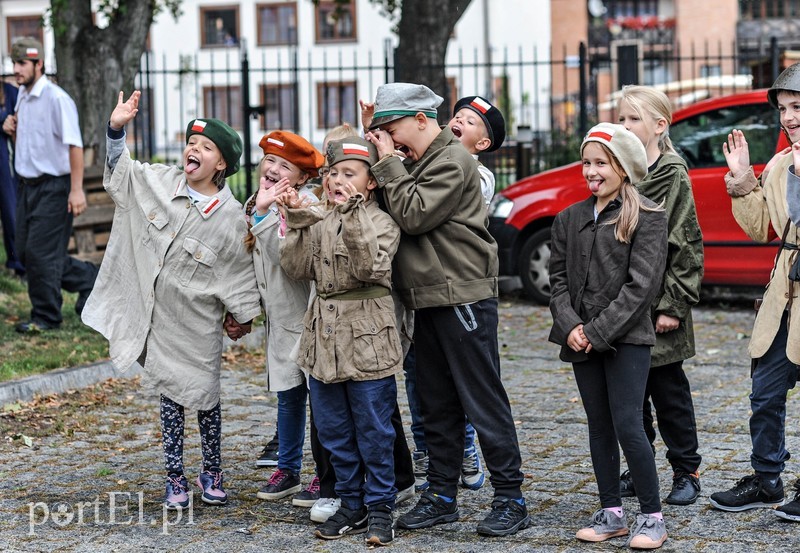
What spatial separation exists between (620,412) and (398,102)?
145cm

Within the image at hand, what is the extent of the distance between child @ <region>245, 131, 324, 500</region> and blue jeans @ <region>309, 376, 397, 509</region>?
0.36 m

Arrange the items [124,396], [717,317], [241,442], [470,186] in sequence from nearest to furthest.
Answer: [470,186] < [241,442] < [124,396] < [717,317]

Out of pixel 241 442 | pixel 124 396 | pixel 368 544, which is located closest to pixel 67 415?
pixel 124 396

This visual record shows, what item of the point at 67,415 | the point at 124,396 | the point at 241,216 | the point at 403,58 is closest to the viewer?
the point at 241,216

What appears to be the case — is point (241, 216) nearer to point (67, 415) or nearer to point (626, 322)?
point (626, 322)

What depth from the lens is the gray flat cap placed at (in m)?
4.49

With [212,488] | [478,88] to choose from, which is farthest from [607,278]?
[478,88]

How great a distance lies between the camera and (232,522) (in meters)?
4.71

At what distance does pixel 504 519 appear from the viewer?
4.51 meters

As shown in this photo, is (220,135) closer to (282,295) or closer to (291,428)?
(282,295)

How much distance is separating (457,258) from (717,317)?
594cm

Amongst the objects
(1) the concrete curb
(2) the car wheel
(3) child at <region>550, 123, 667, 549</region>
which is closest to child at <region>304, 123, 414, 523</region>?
(3) child at <region>550, 123, 667, 549</region>

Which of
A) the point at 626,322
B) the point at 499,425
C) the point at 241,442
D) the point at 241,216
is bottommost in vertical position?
the point at 241,442

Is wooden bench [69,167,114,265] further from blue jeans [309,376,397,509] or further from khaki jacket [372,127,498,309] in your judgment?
khaki jacket [372,127,498,309]
